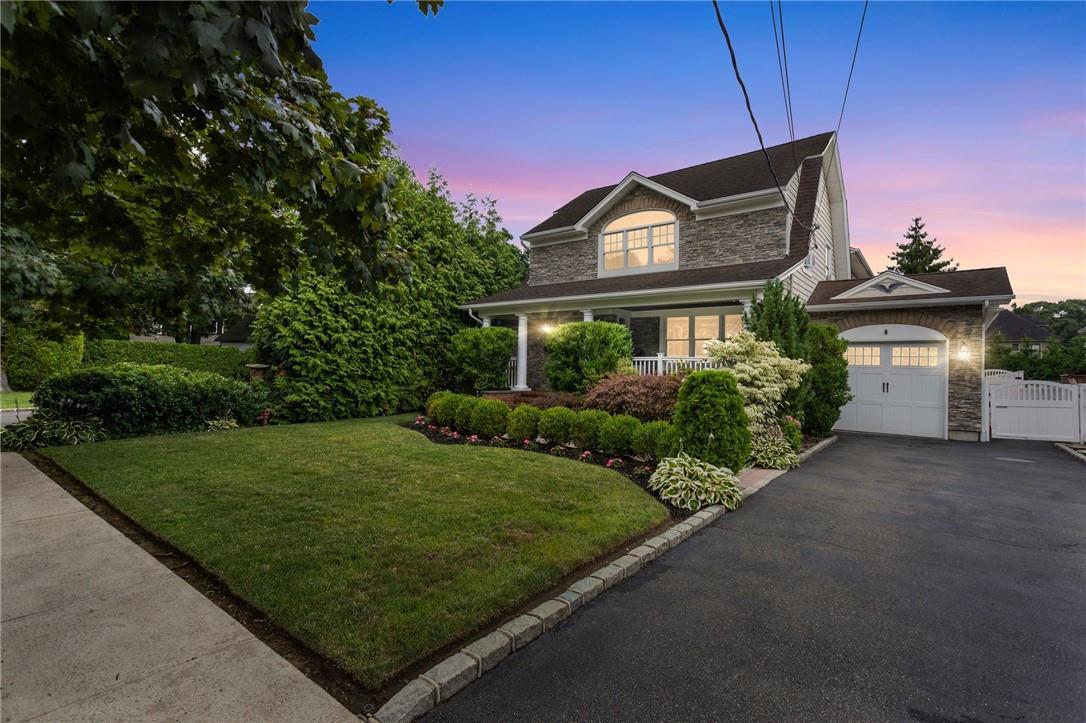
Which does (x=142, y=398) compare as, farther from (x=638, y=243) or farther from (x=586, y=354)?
(x=638, y=243)

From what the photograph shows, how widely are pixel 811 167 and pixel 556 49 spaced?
11.8 metres

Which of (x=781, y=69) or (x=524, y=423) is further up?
(x=781, y=69)

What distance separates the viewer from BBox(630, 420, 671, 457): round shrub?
7020mm

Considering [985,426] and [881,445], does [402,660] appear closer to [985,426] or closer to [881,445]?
[881,445]

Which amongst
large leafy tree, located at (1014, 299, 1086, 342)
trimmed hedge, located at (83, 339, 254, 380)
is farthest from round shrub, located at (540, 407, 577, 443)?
large leafy tree, located at (1014, 299, 1086, 342)

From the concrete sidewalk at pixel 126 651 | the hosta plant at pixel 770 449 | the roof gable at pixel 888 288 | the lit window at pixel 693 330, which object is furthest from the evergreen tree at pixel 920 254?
the concrete sidewalk at pixel 126 651

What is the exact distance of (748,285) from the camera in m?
10.9

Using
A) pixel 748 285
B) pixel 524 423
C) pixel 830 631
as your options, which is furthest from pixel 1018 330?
pixel 830 631

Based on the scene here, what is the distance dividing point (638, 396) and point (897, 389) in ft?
28.9

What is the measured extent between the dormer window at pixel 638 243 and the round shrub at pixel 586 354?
161 inches

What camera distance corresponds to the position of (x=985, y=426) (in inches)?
448

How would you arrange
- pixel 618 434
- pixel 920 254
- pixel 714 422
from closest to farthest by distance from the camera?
pixel 714 422, pixel 618 434, pixel 920 254

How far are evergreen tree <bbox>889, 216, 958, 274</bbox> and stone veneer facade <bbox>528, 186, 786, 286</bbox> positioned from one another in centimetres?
2522

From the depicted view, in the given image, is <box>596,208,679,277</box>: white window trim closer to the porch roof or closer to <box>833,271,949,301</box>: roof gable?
the porch roof
